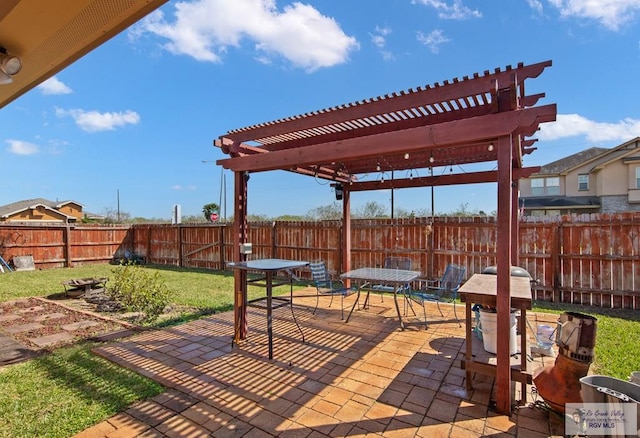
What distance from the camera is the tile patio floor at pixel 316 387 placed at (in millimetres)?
2160

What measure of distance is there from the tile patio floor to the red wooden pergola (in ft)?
1.18

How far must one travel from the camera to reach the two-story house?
1595 cm

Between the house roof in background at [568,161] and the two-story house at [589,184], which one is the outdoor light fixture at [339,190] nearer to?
the two-story house at [589,184]

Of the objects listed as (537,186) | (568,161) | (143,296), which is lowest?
(143,296)

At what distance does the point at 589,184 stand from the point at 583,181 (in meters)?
0.35

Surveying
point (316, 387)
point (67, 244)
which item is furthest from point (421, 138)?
point (67, 244)

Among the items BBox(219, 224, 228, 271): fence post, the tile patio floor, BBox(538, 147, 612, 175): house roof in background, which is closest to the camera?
the tile patio floor

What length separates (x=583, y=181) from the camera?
18359 millimetres

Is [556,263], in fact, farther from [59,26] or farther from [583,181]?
[583,181]

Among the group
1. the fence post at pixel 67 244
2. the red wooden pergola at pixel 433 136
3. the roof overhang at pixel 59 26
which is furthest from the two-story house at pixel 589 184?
the fence post at pixel 67 244

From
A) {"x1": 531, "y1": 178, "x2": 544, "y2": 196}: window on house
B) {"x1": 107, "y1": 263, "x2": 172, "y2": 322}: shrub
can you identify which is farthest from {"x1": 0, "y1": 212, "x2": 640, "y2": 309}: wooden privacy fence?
{"x1": 531, "y1": 178, "x2": 544, "y2": 196}: window on house

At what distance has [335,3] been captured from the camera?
18.6 ft

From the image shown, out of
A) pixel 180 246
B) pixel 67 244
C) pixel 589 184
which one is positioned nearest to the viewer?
pixel 67 244

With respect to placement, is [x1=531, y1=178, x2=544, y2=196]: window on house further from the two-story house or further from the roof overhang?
the roof overhang
